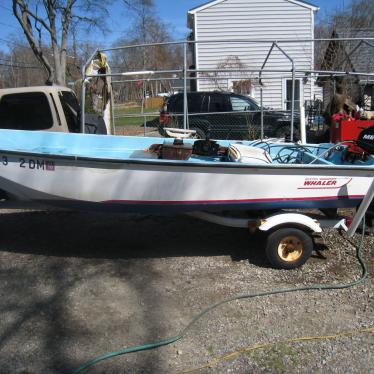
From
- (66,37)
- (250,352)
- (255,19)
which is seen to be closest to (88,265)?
(250,352)

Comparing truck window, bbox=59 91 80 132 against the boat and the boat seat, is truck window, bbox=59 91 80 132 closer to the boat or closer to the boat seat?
the boat

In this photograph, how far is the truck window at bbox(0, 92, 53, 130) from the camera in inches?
262

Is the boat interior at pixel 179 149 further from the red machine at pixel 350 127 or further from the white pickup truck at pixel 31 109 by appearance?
the red machine at pixel 350 127

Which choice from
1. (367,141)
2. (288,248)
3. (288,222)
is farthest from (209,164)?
(367,141)

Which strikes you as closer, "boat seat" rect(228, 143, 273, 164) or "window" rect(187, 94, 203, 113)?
"boat seat" rect(228, 143, 273, 164)

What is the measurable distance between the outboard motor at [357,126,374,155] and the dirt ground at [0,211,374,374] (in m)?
1.13

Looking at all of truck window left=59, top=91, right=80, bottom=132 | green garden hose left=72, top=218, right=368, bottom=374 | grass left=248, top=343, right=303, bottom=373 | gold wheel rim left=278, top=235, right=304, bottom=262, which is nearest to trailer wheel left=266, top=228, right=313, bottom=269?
gold wheel rim left=278, top=235, right=304, bottom=262

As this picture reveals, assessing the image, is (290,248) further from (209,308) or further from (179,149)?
(179,149)

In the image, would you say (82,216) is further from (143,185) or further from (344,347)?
(344,347)

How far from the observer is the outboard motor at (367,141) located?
4805mm

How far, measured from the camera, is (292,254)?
4.61 meters

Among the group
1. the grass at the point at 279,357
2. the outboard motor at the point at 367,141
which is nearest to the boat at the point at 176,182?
the outboard motor at the point at 367,141

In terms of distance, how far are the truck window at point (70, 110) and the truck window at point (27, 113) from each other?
1.06ft

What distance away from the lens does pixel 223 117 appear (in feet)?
41.1
